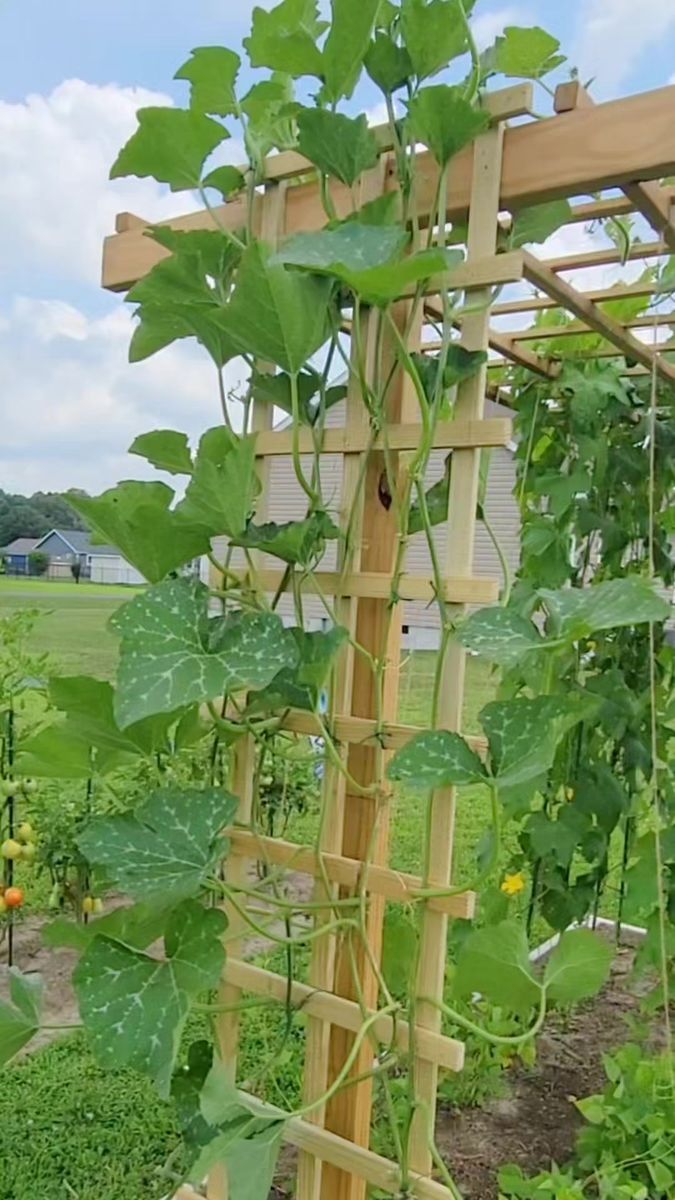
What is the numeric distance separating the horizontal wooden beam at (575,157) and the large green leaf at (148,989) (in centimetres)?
81

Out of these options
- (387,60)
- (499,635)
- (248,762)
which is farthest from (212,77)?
(248,762)

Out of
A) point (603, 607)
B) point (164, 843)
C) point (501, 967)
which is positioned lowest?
point (501, 967)

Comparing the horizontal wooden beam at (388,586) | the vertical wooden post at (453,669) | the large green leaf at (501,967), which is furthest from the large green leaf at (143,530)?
the large green leaf at (501,967)

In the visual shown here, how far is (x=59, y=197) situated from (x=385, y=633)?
2.12 metres

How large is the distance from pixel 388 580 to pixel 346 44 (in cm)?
55

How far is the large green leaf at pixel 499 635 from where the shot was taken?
817 mm

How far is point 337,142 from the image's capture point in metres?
0.93

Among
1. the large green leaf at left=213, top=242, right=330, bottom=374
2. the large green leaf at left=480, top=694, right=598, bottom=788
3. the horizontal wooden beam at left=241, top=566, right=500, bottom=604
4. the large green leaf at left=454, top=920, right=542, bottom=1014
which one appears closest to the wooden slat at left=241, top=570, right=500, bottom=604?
the horizontal wooden beam at left=241, top=566, right=500, bottom=604

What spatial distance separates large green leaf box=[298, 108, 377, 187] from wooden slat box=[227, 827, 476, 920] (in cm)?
75

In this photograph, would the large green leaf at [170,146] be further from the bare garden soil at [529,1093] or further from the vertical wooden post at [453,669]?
the bare garden soil at [529,1093]

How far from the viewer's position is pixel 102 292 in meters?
1.38

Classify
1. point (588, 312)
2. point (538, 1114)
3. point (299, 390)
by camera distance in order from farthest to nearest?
point (538, 1114) < point (588, 312) < point (299, 390)

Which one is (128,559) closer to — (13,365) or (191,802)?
(191,802)

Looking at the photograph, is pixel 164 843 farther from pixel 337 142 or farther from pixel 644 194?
pixel 644 194
